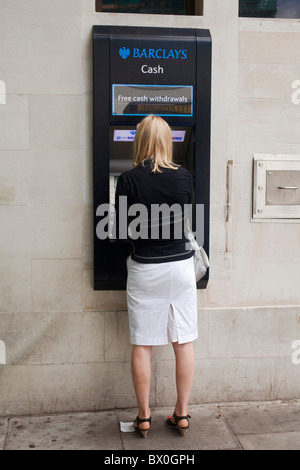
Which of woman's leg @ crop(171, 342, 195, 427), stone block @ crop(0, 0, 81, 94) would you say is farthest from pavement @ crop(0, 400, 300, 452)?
stone block @ crop(0, 0, 81, 94)

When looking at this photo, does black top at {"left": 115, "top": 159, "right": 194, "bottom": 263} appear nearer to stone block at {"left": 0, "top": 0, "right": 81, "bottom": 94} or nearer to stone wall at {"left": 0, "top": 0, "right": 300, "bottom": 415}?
→ stone wall at {"left": 0, "top": 0, "right": 300, "bottom": 415}

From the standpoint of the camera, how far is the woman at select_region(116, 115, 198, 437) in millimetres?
3189

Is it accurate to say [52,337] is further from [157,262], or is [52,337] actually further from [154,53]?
[154,53]

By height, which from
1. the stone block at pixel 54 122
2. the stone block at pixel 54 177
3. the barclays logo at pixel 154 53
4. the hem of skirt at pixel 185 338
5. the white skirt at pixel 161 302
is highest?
the barclays logo at pixel 154 53

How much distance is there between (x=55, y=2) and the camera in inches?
142

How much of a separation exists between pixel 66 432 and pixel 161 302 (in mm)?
1123

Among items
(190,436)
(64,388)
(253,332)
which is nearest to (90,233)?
(64,388)

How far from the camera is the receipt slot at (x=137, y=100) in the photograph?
358 cm

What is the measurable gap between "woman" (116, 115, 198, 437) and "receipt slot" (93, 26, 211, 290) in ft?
1.21

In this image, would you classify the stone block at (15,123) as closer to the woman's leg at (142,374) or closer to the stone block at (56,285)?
the stone block at (56,285)

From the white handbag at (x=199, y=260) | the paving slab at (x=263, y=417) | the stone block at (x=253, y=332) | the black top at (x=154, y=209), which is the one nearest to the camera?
the black top at (x=154, y=209)

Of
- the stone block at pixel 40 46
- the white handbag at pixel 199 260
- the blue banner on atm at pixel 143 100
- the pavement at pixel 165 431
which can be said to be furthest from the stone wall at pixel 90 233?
the white handbag at pixel 199 260

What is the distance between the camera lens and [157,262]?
10.6ft

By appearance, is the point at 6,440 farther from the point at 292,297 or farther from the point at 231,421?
the point at 292,297
